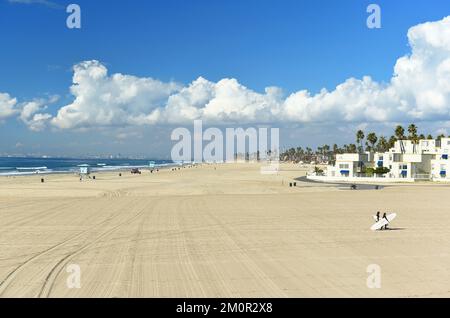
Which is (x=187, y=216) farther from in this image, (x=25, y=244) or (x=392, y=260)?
(x=392, y=260)

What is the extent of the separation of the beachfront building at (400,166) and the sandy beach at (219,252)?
143ft

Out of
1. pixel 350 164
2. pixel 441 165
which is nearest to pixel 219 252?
pixel 350 164

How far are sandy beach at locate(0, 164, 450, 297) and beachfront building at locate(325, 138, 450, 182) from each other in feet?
143

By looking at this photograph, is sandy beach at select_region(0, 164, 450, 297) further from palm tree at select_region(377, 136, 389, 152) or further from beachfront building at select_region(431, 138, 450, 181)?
palm tree at select_region(377, 136, 389, 152)

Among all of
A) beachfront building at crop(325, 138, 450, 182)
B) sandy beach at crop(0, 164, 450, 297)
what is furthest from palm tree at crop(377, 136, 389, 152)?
sandy beach at crop(0, 164, 450, 297)

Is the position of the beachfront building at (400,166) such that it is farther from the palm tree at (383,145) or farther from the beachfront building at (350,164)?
the palm tree at (383,145)

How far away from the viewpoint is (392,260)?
49.0 ft

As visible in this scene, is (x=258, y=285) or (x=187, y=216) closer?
(x=258, y=285)

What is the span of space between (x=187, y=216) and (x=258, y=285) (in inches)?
574

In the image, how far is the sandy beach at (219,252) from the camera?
11.7 metres

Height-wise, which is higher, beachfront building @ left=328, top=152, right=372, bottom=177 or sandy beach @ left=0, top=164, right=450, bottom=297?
beachfront building @ left=328, top=152, right=372, bottom=177

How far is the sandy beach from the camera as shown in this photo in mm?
11711
